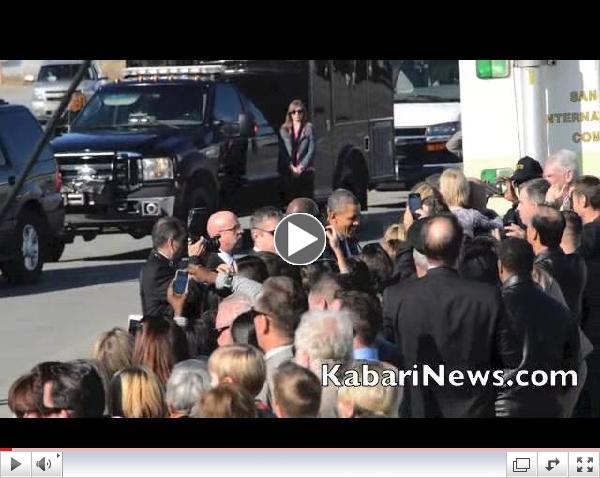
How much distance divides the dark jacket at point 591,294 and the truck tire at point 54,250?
4049 millimetres

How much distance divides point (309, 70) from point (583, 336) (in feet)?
5.78

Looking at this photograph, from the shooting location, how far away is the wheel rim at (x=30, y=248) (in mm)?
10812

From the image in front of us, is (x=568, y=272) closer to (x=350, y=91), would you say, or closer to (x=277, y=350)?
(x=277, y=350)

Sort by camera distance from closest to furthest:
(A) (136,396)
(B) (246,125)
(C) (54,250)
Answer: (A) (136,396), (B) (246,125), (C) (54,250)

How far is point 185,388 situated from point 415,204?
237cm

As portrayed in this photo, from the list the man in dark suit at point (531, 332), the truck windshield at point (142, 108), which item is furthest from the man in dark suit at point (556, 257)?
the truck windshield at point (142, 108)

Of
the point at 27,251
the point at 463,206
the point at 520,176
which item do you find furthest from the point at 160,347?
the point at 27,251

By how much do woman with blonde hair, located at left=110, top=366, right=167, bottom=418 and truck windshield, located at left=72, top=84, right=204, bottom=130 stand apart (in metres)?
3.50

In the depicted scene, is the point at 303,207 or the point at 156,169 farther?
the point at 156,169

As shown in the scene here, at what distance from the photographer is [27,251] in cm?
1202

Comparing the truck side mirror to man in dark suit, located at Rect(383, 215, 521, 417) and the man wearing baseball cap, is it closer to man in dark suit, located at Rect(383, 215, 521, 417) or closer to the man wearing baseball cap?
the man wearing baseball cap

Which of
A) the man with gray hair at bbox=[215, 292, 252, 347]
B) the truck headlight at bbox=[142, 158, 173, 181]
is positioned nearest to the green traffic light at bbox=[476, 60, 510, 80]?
the truck headlight at bbox=[142, 158, 173, 181]

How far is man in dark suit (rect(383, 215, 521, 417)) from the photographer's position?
690cm
